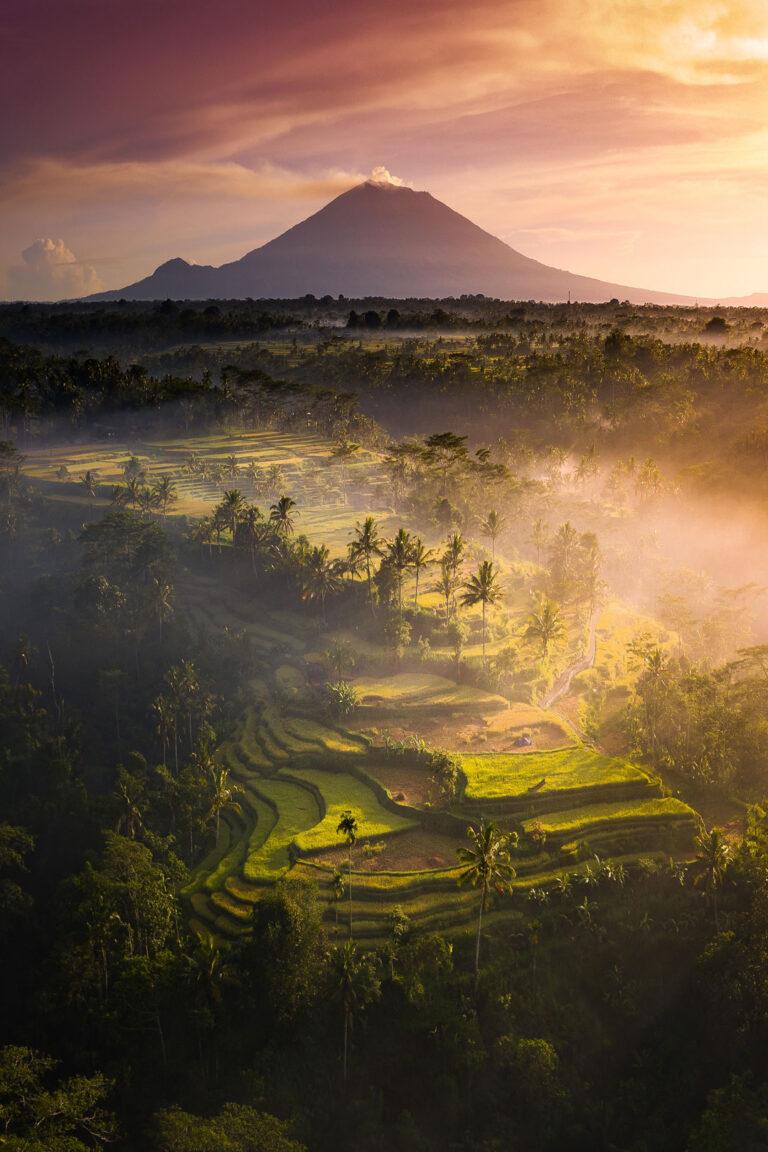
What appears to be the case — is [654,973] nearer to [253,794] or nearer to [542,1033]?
[542,1033]

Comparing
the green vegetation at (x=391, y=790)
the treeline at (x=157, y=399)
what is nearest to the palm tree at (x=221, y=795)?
the green vegetation at (x=391, y=790)

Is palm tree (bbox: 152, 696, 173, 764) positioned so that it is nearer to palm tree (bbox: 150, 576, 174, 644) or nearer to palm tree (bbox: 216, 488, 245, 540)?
palm tree (bbox: 150, 576, 174, 644)

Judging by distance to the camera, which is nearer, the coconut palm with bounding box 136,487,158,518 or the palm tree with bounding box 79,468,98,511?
the coconut palm with bounding box 136,487,158,518

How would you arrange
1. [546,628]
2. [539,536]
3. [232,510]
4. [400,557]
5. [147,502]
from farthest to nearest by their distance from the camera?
[147,502], [539,536], [232,510], [400,557], [546,628]

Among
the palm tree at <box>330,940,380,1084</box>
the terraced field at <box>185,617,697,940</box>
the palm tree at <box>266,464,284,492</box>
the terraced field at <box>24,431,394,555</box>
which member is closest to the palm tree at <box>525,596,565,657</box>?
the terraced field at <box>185,617,697,940</box>

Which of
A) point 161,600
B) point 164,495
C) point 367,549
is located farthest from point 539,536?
point 164,495

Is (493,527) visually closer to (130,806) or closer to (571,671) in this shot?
(571,671)
